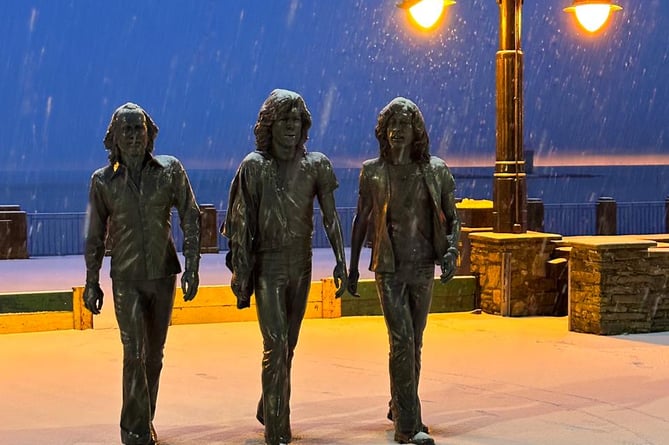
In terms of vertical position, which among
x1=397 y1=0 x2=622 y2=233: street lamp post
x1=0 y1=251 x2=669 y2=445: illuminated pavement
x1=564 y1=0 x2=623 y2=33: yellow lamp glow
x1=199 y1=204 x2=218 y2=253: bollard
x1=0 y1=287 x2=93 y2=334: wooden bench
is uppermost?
x1=564 y1=0 x2=623 y2=33: yellow lamp glow

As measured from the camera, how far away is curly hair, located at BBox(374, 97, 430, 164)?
7.14 metres

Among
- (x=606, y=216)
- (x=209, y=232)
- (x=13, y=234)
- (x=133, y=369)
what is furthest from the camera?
(x=606, y=216)

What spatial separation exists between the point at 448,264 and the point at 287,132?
51.3 inches

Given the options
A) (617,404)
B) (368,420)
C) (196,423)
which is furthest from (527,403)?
(196,423)

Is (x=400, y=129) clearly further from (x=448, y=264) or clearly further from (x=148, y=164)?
(x=148, y=164)

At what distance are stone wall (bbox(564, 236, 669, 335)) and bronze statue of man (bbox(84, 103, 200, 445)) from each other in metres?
5.31

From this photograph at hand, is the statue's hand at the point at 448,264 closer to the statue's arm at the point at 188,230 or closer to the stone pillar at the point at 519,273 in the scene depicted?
the statue's arm at the point at 188,230

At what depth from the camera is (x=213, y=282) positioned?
15.1 meters

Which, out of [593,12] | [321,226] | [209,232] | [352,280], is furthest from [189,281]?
[321,226]

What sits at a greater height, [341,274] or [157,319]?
[341,274]

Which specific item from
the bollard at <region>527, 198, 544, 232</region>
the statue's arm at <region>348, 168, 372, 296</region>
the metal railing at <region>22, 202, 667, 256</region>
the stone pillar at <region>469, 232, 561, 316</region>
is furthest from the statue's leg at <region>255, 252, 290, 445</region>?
the metal railing at <region>22, 202, 667, 256</region>

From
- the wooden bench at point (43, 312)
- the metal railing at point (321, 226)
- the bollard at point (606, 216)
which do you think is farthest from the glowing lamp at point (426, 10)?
the bollard at point (606, 216)

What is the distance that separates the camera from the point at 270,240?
22.2ft

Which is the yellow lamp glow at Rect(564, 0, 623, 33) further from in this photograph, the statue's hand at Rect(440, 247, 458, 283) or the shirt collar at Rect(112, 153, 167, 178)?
the shirt collar at Rect(112, 153, 167, 178)
